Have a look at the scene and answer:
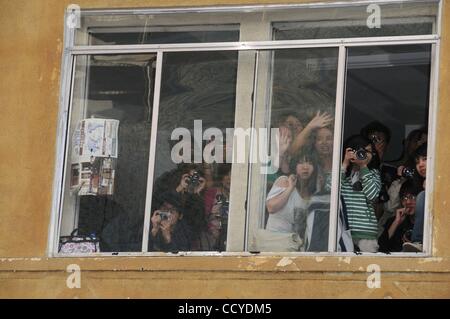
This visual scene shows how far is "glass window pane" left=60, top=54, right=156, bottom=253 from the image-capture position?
41.0 feet

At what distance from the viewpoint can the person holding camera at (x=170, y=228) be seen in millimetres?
12289

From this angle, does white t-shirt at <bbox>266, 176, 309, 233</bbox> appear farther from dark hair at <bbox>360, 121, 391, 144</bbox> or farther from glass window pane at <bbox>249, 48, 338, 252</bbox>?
dark hair at <bbox>360, 121, 391, 144</bbox>

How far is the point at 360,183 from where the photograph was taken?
12.0 m

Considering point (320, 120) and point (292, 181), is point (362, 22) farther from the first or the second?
point (292, 181)

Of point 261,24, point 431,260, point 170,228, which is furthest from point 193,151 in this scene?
point 431,260

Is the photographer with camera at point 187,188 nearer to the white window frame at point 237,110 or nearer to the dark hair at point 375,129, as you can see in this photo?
the white window frame at point 237,110

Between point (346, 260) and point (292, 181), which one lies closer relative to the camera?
point (346, 260)

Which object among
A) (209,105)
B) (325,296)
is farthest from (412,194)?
(209,105)

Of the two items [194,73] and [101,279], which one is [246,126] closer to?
[194,73]

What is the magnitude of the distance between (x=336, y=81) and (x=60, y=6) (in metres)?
2.51

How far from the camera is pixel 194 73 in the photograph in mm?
12562

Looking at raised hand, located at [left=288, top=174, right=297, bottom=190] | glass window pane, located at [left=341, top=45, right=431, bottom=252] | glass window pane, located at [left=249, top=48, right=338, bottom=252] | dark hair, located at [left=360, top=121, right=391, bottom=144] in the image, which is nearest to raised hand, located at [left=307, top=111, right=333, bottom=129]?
glass window pane, located at [left=249, top=48, right=338, bottom=252]

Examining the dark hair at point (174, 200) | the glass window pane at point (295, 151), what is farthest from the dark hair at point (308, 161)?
the dark hair at point (174, 200)

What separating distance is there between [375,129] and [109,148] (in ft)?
7.43
